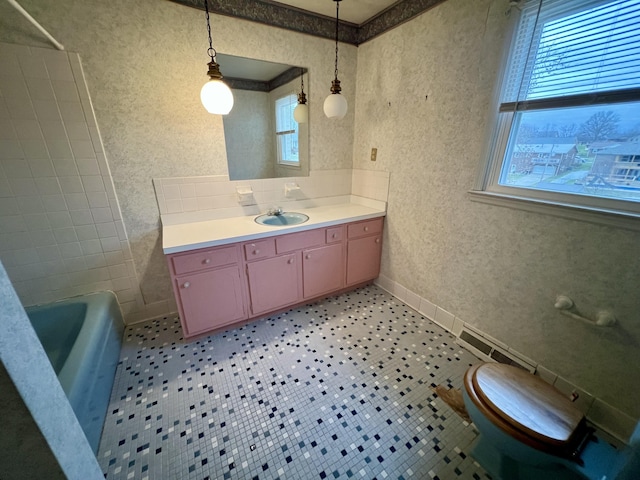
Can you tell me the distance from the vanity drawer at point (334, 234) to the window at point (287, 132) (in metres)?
0.75

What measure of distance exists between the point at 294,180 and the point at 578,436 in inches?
91.1

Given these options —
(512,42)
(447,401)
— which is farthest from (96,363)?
(512,42)

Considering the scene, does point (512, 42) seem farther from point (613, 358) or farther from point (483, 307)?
point (613, 358)

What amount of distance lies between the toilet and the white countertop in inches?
55.5

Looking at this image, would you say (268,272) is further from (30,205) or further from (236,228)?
(30,205)

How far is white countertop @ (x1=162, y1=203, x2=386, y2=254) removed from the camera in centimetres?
170

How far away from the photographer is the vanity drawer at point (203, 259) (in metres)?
1.68

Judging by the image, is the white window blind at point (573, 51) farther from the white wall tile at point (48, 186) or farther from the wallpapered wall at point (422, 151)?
the white wall tile at point (48, 186)

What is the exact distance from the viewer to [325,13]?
81.8 inches

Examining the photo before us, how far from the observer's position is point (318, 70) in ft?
7.41

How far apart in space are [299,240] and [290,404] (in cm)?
111

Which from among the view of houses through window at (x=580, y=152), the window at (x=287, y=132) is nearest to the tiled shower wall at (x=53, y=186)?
the window at (x=287, y=132)

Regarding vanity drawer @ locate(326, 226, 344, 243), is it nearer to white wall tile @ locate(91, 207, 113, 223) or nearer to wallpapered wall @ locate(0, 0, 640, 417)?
wallpapered wall @ locate(0, 0, 640, 417)

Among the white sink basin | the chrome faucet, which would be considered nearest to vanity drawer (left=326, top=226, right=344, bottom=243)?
the white sink basin
